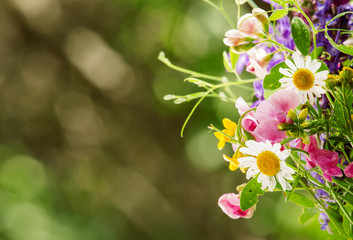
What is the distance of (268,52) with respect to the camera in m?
0.46

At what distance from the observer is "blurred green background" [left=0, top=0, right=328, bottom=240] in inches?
74.3

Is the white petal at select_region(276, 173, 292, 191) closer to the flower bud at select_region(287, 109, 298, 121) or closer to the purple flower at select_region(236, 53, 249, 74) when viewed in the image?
the flower bud at select_region(287, 109, 298, 121)

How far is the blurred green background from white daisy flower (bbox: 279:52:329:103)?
4.93 ft

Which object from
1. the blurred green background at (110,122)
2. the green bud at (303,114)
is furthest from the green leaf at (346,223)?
the blurred green background at (110,122)

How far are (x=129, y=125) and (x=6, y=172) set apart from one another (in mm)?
534

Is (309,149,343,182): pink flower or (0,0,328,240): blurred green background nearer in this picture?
(309,149,343,182): pink flower

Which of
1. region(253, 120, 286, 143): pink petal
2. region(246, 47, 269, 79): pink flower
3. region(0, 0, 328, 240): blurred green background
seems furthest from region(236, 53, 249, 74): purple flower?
region(0, 0, 328, 240): blurred green background

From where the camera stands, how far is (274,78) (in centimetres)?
37

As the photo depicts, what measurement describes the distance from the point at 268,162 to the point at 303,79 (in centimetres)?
7

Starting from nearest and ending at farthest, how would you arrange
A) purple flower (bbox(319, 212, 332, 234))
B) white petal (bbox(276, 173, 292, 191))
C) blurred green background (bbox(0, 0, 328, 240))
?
white petal (bbox(276, 173, 292, 191)), purple flower (bbox(319, 212, 332, 234)), blurred green background (bbox(0, 0, 328, 240))

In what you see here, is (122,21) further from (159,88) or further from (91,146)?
(91,146)

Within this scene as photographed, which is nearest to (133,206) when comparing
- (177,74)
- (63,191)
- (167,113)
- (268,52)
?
(63,191)

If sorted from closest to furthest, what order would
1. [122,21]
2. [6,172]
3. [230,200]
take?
[230,200]
[6,172]
[122,21]

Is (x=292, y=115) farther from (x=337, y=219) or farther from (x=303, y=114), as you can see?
(x=337, y=219)
